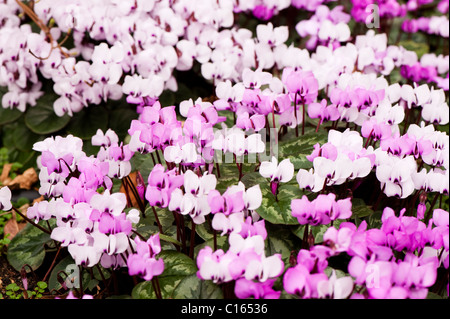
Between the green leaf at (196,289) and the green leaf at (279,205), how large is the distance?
0.75 feet

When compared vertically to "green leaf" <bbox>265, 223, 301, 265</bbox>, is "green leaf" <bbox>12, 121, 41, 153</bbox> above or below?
below

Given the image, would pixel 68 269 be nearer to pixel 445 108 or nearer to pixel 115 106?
pixel 115 106

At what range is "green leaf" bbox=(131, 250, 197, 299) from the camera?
1274 mm

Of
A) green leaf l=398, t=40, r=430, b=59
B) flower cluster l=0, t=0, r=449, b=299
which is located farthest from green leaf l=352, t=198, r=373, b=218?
green leaf l=398, t=40, r=430, b=59

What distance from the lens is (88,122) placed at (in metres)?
2.20

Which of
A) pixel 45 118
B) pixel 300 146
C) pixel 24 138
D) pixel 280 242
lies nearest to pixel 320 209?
pixel 280 242

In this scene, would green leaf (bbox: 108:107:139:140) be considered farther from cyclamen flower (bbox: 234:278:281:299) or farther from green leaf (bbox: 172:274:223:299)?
cyclamen flower (bbox: 234:278:281:299)

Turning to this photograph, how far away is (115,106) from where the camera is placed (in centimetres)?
231

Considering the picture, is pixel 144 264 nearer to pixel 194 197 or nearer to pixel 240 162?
pixel 194 197

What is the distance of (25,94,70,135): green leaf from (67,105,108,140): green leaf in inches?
1.4

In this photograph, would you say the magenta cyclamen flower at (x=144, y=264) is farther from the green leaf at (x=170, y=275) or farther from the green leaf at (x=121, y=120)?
the green leaf at (x=121, y=120)

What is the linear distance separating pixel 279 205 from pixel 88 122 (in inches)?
43.1

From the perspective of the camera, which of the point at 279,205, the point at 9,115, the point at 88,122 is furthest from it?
the point at 9,115
